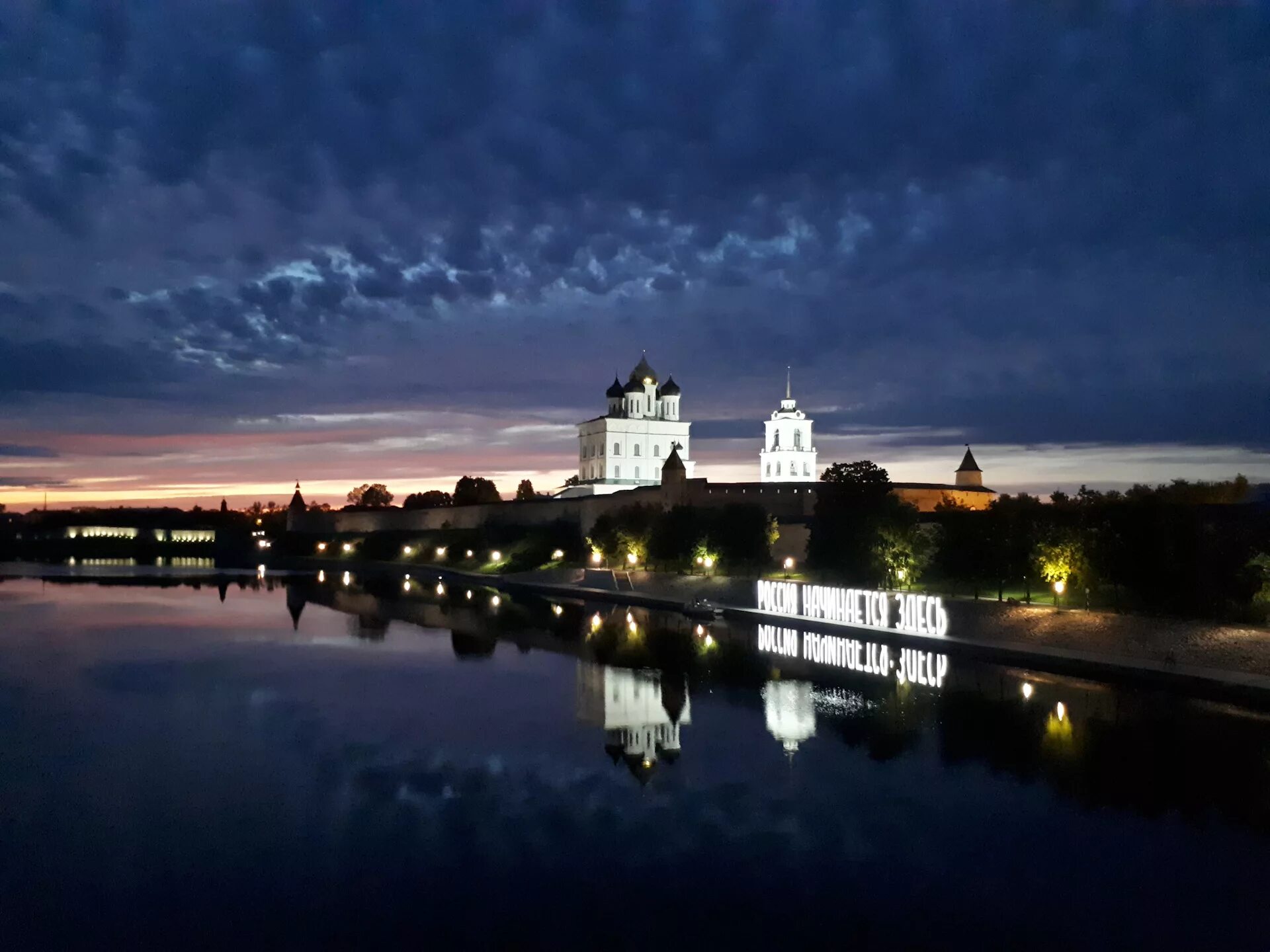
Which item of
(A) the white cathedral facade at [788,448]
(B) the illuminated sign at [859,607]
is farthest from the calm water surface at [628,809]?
(A) the white cathedral facade at [788,448]

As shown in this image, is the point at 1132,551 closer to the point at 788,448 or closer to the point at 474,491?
the point at 788,448

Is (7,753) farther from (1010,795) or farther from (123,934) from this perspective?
(1010,795)

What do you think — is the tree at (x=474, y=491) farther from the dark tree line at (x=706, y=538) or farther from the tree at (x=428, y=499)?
the dark tree line at (x=706, y=538)

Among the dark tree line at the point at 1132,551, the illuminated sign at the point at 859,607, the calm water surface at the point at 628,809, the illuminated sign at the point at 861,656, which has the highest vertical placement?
the dark tree line at the point at 1132,551

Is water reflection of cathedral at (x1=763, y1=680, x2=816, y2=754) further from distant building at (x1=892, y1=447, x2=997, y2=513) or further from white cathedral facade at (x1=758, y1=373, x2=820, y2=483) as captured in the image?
white cathedral facade at (x1=758, y1=373, x2=820, y2=483)

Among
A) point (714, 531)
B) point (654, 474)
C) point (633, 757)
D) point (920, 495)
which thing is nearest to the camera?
point (633, 757)

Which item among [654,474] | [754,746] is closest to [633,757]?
[754,746]

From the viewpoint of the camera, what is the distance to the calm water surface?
6.52 meters

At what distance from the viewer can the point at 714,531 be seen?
30.3 meters

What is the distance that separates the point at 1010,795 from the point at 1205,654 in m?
6.82

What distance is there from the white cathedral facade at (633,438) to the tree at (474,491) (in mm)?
12037

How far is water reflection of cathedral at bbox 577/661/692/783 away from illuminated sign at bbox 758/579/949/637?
577cm

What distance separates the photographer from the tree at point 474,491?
230 feet

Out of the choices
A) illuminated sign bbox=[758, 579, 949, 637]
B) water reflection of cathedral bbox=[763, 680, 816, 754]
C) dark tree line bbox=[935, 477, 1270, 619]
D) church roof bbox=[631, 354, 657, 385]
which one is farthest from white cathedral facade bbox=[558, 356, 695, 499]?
water reflection of cathedral bbox=[763, 680, 816, 754]
